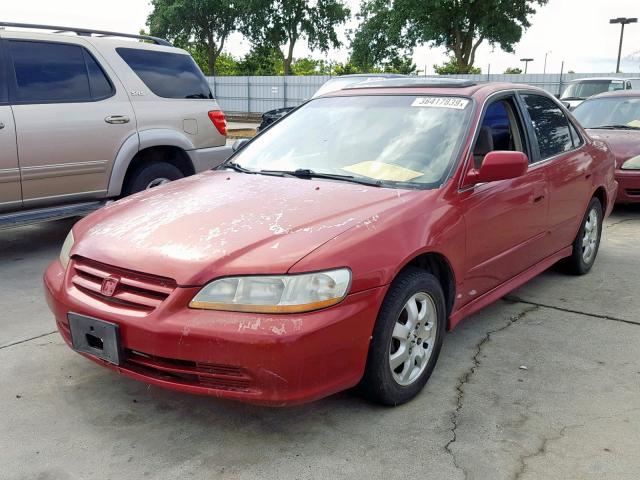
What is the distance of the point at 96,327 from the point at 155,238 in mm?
459

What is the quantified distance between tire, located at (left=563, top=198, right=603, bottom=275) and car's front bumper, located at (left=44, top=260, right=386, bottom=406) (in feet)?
9.79

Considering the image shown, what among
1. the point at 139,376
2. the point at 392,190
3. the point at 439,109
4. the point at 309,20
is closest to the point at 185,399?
the point at 139,376

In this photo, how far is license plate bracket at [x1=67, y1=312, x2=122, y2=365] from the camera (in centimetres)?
260

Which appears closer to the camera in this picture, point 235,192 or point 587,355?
point 235,192

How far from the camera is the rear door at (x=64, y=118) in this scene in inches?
209

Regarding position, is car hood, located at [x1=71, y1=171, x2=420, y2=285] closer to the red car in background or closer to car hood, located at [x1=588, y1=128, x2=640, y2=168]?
car hood, located at [x1=588, y1=128, x2=640, y2=168]

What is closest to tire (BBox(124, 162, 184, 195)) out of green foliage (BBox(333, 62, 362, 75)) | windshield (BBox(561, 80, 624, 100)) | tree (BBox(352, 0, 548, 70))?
windshield (BBox(561, 80, 624, 100))

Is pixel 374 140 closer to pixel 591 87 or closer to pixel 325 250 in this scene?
pixel 325 250

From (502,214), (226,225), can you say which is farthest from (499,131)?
(226,225)

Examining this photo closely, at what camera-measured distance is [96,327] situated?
2652mm

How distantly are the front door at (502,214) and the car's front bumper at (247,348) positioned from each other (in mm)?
1029

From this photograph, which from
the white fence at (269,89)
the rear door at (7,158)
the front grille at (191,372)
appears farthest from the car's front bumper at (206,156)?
the white fence at (269,89)

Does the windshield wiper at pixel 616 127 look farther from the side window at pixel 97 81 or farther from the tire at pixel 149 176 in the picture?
the side window at pixel 97 81

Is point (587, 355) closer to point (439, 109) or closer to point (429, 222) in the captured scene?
point (429, 222)
